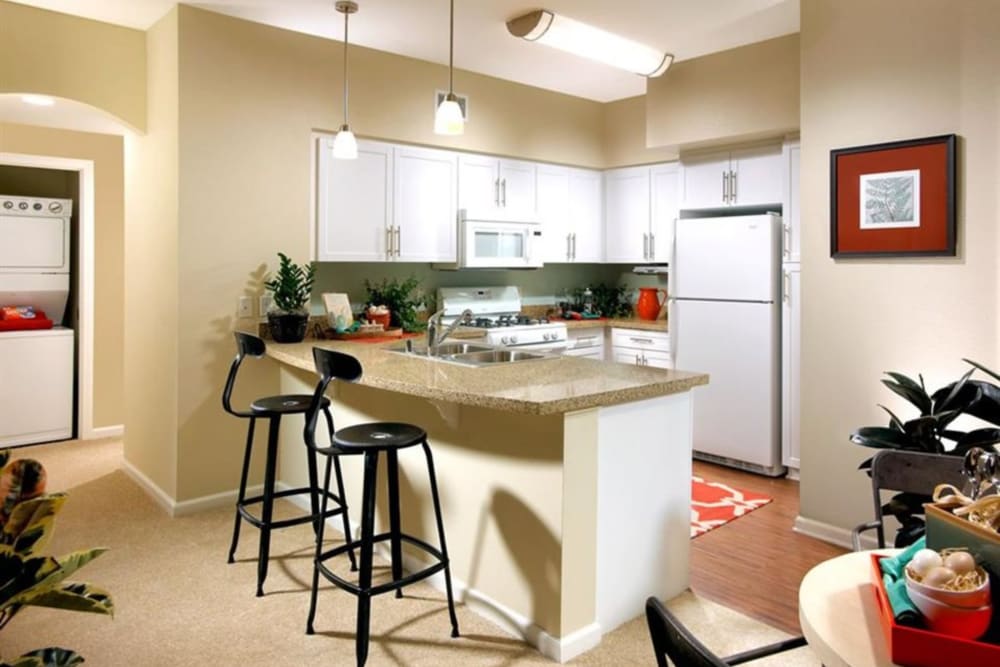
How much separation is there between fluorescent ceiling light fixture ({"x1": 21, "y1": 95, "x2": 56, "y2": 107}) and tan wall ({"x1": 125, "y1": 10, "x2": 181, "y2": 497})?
454 mm

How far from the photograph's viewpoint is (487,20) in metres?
3.90

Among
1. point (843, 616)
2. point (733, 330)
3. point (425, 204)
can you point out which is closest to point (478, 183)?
point (425, 204)

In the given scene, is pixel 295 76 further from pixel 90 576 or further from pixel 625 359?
pixel 625 359

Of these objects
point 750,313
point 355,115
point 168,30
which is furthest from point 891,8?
point 168,30

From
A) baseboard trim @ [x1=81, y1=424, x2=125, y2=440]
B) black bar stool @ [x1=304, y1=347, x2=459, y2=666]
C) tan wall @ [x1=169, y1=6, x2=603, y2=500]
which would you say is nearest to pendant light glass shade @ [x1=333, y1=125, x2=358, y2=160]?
tan wall @ [x1=169, y1=6, x2=603, y2=500]

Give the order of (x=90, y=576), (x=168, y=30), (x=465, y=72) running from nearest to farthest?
(x=90, y=576), (x=168, y=30), (x=465, y=72)

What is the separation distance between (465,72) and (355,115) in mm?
956

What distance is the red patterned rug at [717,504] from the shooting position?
3.80m

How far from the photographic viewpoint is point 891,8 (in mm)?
3156

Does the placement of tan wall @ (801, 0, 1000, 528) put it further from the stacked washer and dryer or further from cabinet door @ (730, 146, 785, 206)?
the stacked washer and dryer

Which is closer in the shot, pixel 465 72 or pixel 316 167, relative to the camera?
pixel 316 167

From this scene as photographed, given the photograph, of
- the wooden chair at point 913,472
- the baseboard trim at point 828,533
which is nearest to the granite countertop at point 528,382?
the wooden chair at point 913,472

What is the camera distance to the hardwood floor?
2.86m

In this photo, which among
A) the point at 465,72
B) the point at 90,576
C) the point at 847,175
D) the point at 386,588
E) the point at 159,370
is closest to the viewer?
the point at 386,588
